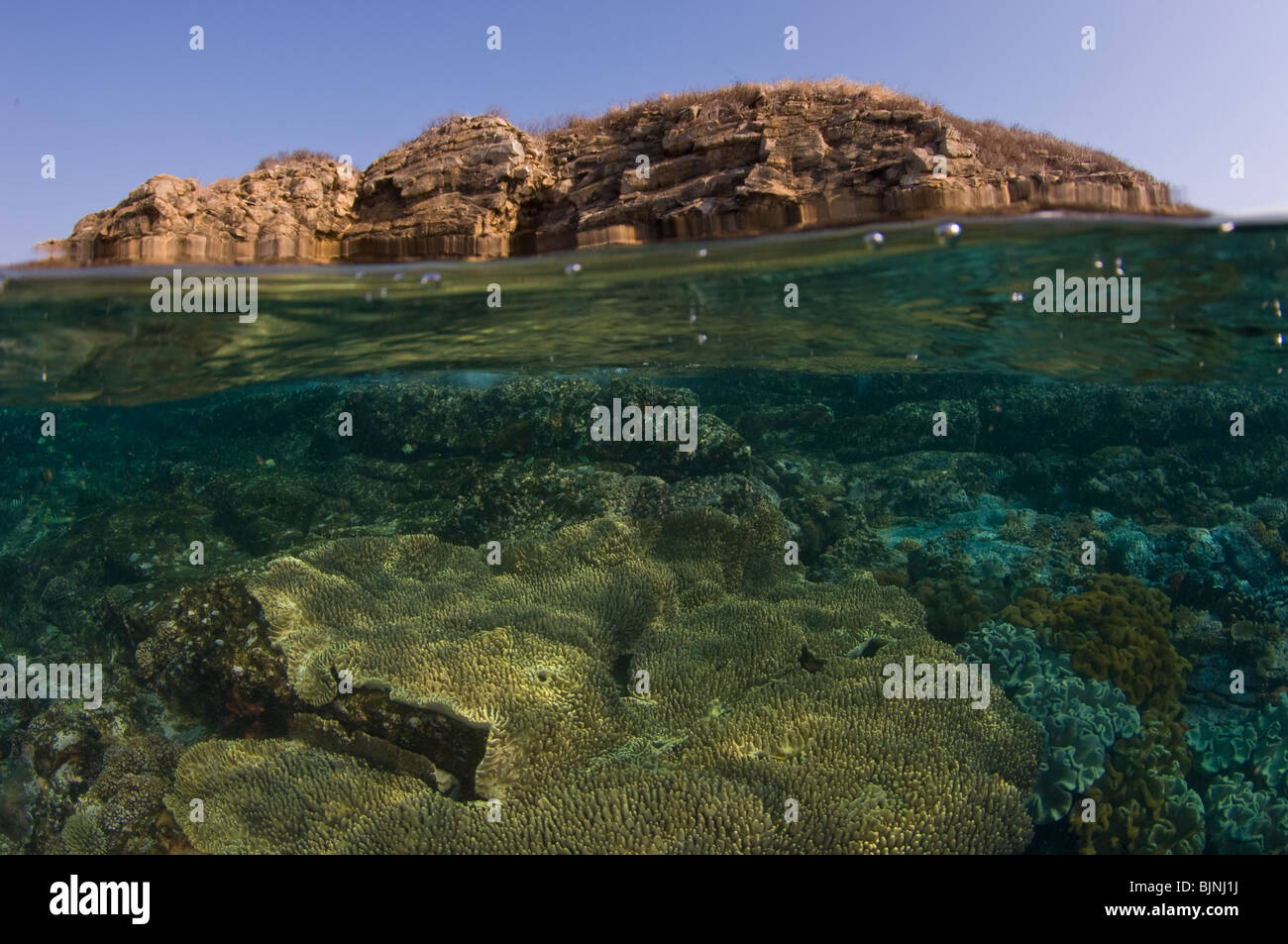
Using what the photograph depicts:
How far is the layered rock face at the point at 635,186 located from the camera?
10.3 metres

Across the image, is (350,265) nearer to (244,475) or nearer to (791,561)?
(244,475)

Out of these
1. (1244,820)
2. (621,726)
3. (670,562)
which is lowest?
(1244,820)

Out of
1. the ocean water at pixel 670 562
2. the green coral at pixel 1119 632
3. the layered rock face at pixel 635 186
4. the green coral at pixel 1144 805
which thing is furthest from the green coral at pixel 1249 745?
the layered rock face at pixel 635 186

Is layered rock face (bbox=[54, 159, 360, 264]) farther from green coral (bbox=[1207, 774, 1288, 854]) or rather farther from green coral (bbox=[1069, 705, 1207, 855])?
green coral (bbox=[1207, 774, 1288, 854])

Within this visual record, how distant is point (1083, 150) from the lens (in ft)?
45.0

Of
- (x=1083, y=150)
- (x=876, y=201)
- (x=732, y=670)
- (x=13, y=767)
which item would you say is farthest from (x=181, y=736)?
(x=1083, y=150)
